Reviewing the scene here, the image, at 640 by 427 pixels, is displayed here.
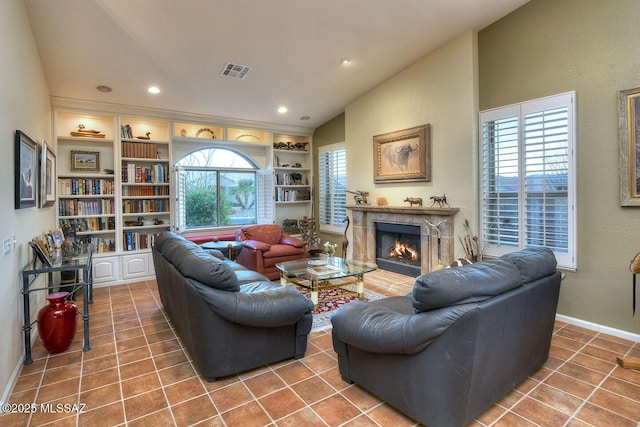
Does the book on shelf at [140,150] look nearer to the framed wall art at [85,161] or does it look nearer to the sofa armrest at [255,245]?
the framed wall art at [85,161]

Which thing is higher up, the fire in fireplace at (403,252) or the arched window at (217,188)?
the arched window at (217,188)

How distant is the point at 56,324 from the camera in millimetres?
2793

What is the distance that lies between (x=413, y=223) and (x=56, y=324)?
4.33m

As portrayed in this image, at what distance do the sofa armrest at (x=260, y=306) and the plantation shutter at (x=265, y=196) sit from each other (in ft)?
13.8

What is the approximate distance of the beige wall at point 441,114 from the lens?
4172 mm

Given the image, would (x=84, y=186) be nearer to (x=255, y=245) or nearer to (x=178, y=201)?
(x=178, y=201)

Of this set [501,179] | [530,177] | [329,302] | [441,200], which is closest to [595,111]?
[530,177]

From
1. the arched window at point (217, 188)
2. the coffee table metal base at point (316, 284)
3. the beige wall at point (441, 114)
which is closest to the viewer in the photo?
the coffee table metal base at point (316, 284)

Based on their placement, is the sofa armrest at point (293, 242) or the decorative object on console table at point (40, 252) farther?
the sofa armrest at point (293, 242)

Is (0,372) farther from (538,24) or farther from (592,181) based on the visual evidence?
(538,24)

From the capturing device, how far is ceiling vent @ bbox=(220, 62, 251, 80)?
4.34 m

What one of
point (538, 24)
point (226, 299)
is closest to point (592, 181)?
point (538, 24)

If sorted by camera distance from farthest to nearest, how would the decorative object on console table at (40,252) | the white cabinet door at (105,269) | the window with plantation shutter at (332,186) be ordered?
1. the window with plantation shutter at (332,186)
2. the white cabinet door at (105,269)
3. the decorative object on console table at (40,252)

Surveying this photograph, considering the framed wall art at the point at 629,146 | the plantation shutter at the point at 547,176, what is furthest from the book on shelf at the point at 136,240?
A: the framed wall art at the point at 629,146
